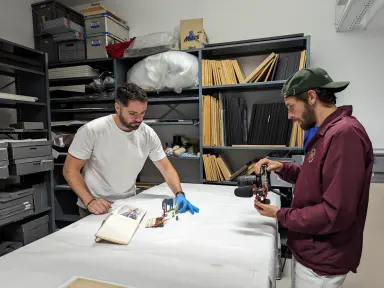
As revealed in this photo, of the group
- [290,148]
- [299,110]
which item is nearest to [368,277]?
[290,148]

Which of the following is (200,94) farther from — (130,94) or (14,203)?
(14,203)

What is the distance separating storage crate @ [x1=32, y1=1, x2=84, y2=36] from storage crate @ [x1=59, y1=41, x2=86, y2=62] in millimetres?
235

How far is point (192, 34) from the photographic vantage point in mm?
2633

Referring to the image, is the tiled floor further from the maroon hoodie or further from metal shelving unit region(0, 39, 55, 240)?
metal shelving unit region(0, 39, 55, 240)

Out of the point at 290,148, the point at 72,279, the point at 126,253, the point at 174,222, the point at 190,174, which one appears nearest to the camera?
the point at 72,279

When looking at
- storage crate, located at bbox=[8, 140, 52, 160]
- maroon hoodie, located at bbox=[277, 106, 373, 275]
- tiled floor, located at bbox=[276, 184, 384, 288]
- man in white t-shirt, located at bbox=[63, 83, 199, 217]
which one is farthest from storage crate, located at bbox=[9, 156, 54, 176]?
tiled floor, located at bbox=[276, 184, 384, 288]

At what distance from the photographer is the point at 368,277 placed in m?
1.83

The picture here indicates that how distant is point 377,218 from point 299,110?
1347mm

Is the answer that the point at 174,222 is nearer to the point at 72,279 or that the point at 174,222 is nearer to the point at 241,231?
the point at 241,231

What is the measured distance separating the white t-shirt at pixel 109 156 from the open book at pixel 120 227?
49 centimetres

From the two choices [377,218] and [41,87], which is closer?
[377,218]

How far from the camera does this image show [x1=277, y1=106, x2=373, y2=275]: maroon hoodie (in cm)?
90

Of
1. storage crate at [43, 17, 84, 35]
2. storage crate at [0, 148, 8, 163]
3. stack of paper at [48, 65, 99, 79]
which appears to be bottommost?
storage crate at [0, 148, 8, 163]

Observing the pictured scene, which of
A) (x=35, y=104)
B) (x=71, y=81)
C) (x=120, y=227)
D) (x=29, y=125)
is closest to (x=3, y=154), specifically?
(x=29, y=125)
